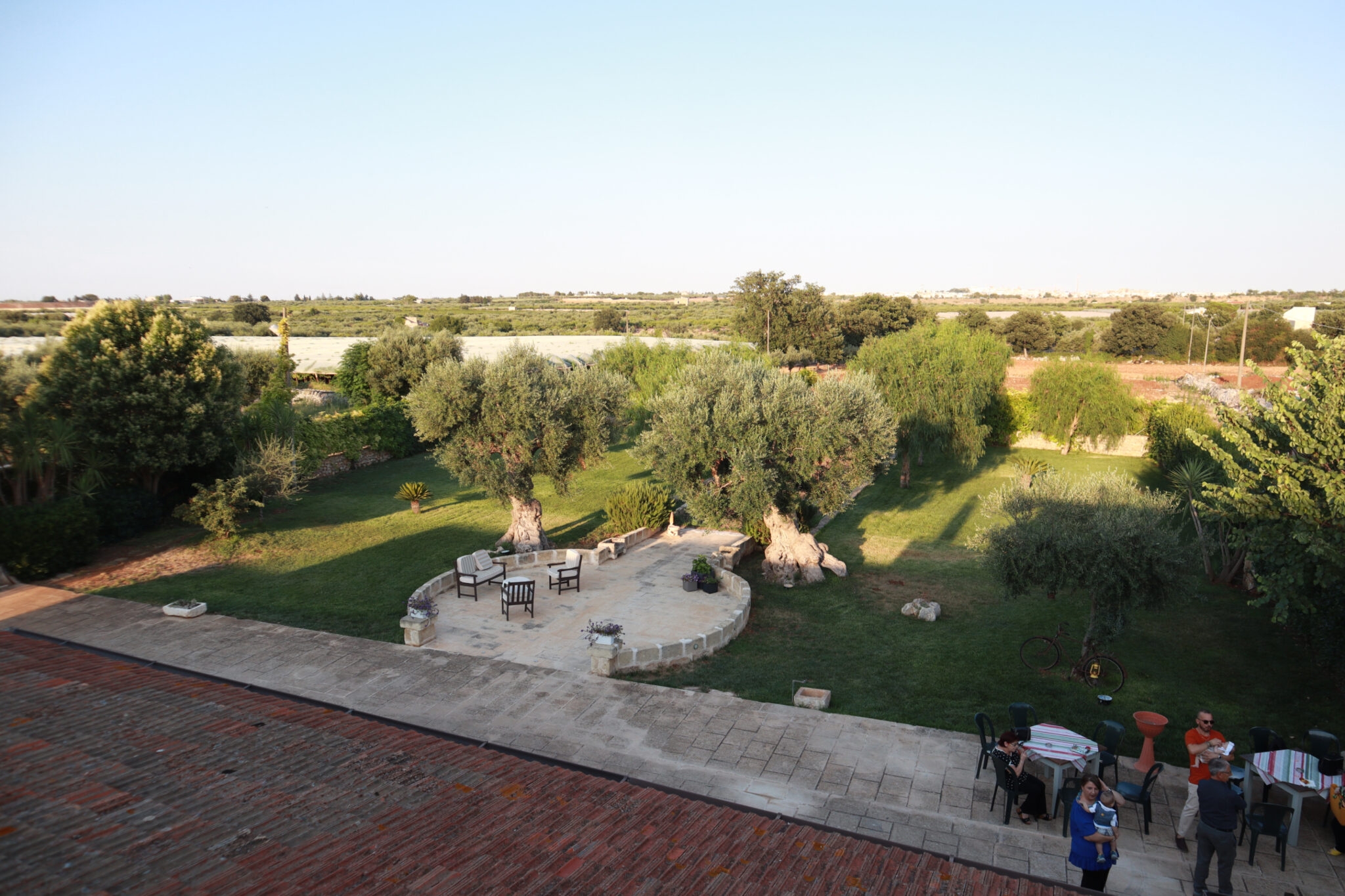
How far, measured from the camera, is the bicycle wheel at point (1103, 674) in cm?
1196

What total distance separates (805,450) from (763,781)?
8834 millimetres

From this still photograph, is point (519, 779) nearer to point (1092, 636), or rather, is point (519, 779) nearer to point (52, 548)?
point (1092, 636)

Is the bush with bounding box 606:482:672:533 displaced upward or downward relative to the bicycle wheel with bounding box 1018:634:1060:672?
upward

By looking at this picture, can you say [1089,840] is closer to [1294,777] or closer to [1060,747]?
[1060,747]

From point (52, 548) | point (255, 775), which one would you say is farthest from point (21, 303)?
point (255, 775)

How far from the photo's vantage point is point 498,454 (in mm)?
18922

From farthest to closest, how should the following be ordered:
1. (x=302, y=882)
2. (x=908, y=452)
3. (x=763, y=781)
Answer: (x=908, y=452), (x=763, y=781), (x=302, y=882)

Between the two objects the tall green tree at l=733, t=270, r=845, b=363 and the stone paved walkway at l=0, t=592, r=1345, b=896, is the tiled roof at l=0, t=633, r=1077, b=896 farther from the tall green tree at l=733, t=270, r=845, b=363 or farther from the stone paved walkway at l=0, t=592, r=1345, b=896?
the tall green tree at l=733, t=270, r=845, b=363

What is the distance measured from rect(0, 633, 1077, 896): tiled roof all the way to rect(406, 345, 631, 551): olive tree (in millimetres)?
10847

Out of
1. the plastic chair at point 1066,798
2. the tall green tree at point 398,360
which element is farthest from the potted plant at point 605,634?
the tall green tree at point 398,360

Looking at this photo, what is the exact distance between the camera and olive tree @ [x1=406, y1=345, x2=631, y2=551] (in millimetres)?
18297

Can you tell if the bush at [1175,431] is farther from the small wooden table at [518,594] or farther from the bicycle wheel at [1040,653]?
the small wooden table at [518,594]

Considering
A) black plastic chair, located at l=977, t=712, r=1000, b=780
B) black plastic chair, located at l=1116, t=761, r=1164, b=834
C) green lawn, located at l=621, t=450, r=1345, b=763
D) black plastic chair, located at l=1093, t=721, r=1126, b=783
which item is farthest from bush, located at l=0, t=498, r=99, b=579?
black plastic chair, located at l=1116, t=761, r=1164, b=834

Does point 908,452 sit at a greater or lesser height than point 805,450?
lesser
